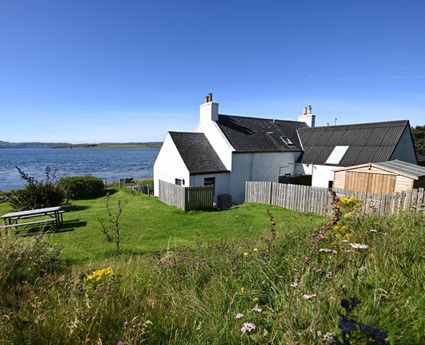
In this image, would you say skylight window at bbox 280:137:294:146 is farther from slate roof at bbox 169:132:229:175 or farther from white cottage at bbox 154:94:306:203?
slate roof at bbox 169:132:229:175

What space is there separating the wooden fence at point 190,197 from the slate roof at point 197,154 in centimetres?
164

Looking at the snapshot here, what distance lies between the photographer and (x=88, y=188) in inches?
870

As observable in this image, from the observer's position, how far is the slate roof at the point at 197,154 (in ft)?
58.3

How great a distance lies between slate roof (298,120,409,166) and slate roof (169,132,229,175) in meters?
8.57

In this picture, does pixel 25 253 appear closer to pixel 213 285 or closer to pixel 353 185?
pixel 213 285

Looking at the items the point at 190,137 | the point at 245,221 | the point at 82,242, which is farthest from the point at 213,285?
the point at 190,137

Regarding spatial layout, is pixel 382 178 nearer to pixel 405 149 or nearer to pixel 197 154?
pixel 405 149

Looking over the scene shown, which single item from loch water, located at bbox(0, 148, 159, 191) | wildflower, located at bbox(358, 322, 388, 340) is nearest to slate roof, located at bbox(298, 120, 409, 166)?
wildflower, located at bbox(358, 322, 388, 340)

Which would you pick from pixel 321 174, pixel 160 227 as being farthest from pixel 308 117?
pixel 160 227

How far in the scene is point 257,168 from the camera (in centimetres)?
2005

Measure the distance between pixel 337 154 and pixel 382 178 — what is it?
744 centimetres

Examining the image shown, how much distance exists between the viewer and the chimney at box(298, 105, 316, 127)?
2777cm

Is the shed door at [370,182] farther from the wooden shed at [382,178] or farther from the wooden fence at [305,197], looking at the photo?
the wooden fence at [305,197]

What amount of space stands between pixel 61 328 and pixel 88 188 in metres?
22.2
